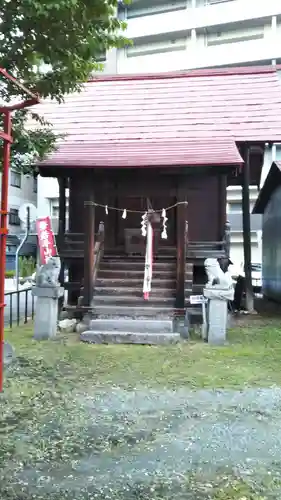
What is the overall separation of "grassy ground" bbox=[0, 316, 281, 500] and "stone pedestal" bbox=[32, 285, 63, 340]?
0.30 meters

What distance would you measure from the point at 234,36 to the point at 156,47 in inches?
252

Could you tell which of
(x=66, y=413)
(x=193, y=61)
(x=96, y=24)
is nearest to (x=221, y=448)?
(x=66, y=413)

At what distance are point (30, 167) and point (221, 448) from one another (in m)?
6.74

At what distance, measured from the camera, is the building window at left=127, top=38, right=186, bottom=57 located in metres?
39.3

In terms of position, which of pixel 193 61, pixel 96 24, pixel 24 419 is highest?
pixel 193 61

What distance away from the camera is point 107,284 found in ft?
34.6

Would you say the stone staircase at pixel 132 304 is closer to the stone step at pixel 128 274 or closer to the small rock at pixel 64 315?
the stone step at pixel 128 274

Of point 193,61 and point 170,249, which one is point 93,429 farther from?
point 193,61

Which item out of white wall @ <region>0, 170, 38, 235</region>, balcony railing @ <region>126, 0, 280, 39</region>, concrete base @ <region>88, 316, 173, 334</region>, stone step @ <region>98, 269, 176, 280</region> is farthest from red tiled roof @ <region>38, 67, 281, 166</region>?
balcony railing @ <region>126, 0, 280, 39</region>

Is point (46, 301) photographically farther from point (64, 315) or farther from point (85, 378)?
point (85, 378)

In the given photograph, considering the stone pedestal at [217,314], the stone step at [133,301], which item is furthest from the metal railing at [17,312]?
the stone pedestal at [217,314]

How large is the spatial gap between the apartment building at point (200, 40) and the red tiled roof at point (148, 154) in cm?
2316

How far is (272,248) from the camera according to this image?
1684 cm

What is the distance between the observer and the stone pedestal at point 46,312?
9070mm
